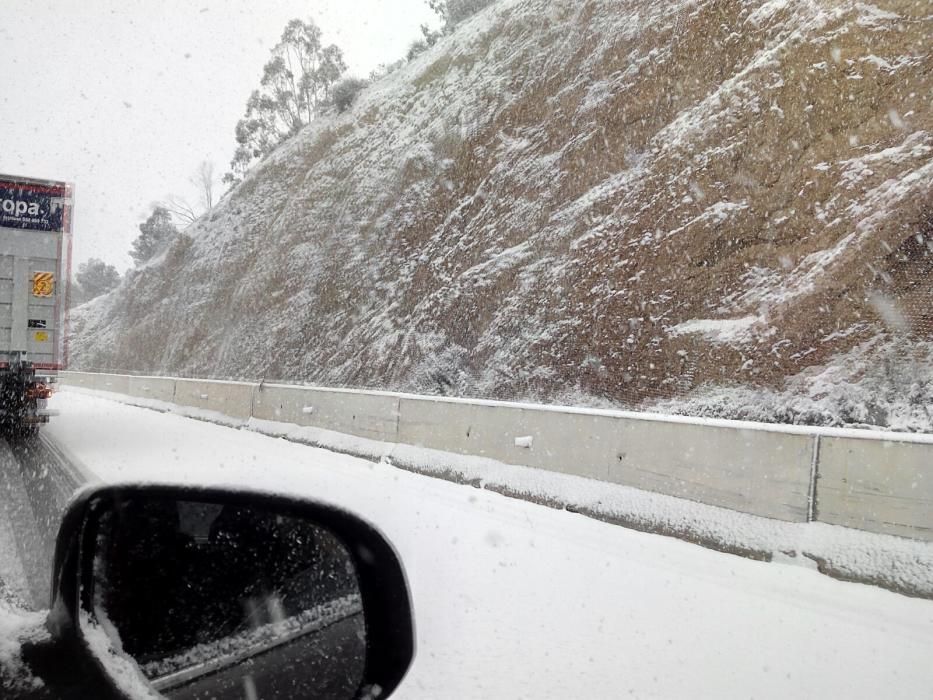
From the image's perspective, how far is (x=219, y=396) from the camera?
19.8m

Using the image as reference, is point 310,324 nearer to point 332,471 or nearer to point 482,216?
point 482,216

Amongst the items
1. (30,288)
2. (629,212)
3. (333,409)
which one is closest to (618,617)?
(333,409)

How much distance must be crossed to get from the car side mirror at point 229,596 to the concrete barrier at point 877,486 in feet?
15.9

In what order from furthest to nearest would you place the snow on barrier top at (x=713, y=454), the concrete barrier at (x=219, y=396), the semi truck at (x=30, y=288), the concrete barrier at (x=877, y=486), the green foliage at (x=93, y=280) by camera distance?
the green foliage at (x=93, y=280) < the concrete barrier at (x=219, y=396) < the semi truck at (x=30, y=288) < the snow on barrier top at (x=713, y=454) < the concrete barrier at (x=877, y=486)

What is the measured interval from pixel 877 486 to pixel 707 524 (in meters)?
1.62

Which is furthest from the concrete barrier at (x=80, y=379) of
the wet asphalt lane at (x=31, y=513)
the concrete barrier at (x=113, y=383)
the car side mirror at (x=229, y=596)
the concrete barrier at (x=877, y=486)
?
the car side mirror at (x=229, y=596)

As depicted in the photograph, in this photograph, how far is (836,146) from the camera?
14.5m

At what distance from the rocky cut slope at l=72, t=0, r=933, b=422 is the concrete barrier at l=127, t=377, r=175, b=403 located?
5057 mm

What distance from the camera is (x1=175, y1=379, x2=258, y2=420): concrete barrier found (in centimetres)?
1808

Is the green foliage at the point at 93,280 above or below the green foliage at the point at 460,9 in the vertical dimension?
below

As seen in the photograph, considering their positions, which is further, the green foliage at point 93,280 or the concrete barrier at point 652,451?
the green foliage at point 93,280

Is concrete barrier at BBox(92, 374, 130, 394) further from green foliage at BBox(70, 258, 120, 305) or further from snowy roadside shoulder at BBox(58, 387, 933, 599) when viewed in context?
green foliage at BBox(70, 258, 120, 305)

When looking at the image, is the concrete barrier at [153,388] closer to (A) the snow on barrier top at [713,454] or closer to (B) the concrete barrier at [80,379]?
(B) the concrete barrier at [80,379]

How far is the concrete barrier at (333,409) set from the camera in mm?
12695
